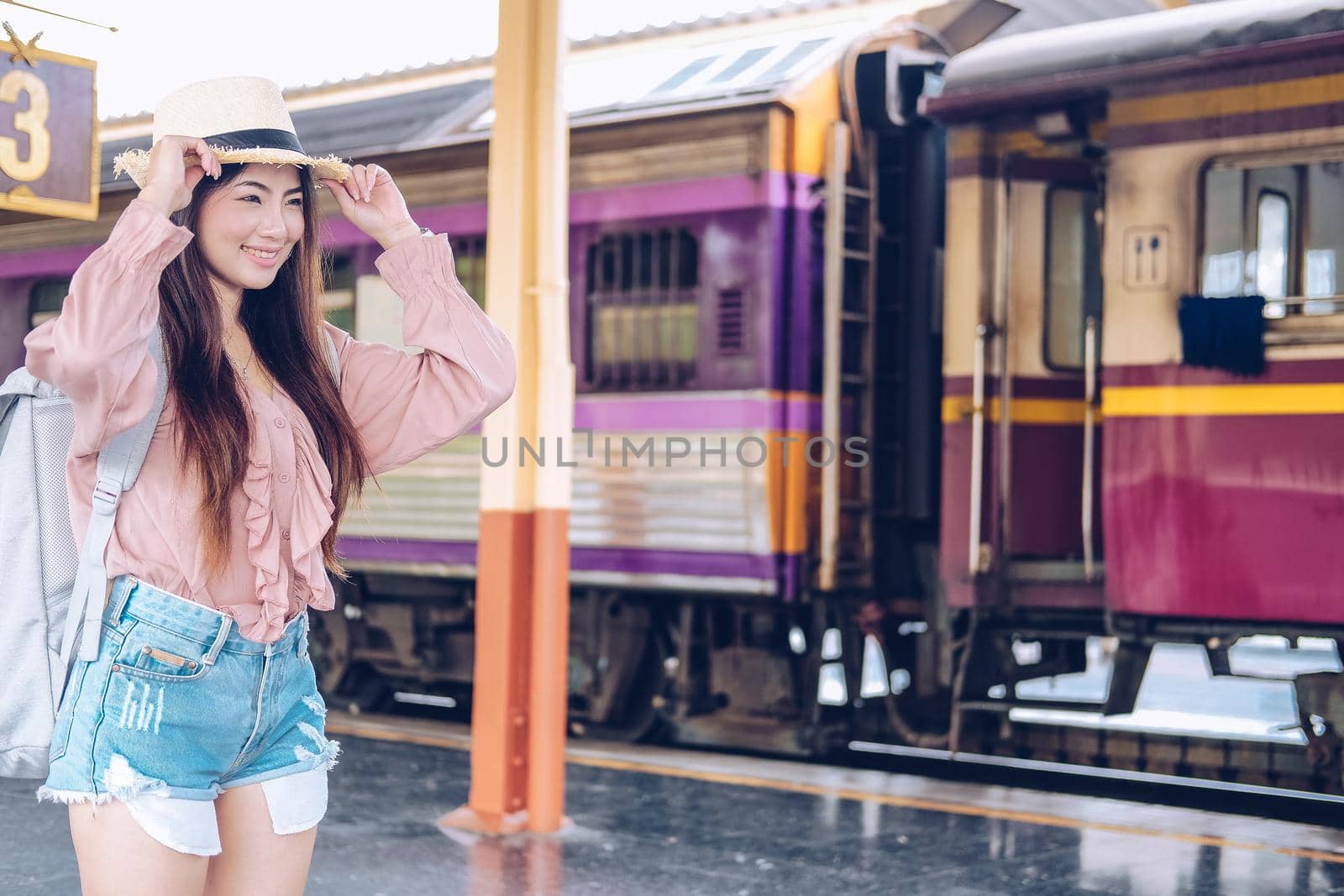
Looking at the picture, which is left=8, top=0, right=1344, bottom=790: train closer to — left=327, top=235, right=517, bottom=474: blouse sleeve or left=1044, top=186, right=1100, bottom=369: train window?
left=1044, top=186, right=1100, bottom=369: train window

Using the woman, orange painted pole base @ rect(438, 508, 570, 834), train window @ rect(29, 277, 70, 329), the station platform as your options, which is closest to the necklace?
the woman

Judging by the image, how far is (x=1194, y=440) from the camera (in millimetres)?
7453

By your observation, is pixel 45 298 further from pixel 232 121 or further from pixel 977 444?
pixel 232 121

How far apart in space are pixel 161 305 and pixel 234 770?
750 millimetres

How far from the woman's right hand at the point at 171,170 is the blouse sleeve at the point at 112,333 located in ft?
0.08

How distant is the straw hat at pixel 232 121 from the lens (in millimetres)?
2662

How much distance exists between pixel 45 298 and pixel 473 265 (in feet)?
12.7

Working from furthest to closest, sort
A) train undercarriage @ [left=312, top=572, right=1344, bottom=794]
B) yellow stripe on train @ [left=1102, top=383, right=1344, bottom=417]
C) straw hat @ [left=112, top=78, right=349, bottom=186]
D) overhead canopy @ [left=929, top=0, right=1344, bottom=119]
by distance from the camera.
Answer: train undercarriage @ [left=312, top=572, right=1344, bottom=794]
overhead canopy @ [left=929, top=0, right=1344, bottom=119]
yellow stripe on train @ [left=1102, top=383, right=1344, bottom=417]
straw hat @ [left=112, top=78, right=349, bottom=186]

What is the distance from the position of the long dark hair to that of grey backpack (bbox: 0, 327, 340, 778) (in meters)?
0.05

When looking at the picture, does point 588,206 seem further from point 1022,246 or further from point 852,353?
point 1022,246

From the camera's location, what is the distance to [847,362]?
361 inches

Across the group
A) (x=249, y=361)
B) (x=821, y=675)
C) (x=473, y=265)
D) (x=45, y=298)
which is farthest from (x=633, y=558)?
(x=249, y=361)

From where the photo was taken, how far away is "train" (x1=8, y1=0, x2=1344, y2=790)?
7312mm

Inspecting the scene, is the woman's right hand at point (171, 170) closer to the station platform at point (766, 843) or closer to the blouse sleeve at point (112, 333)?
the blouse sleeve at point (112, 333)
